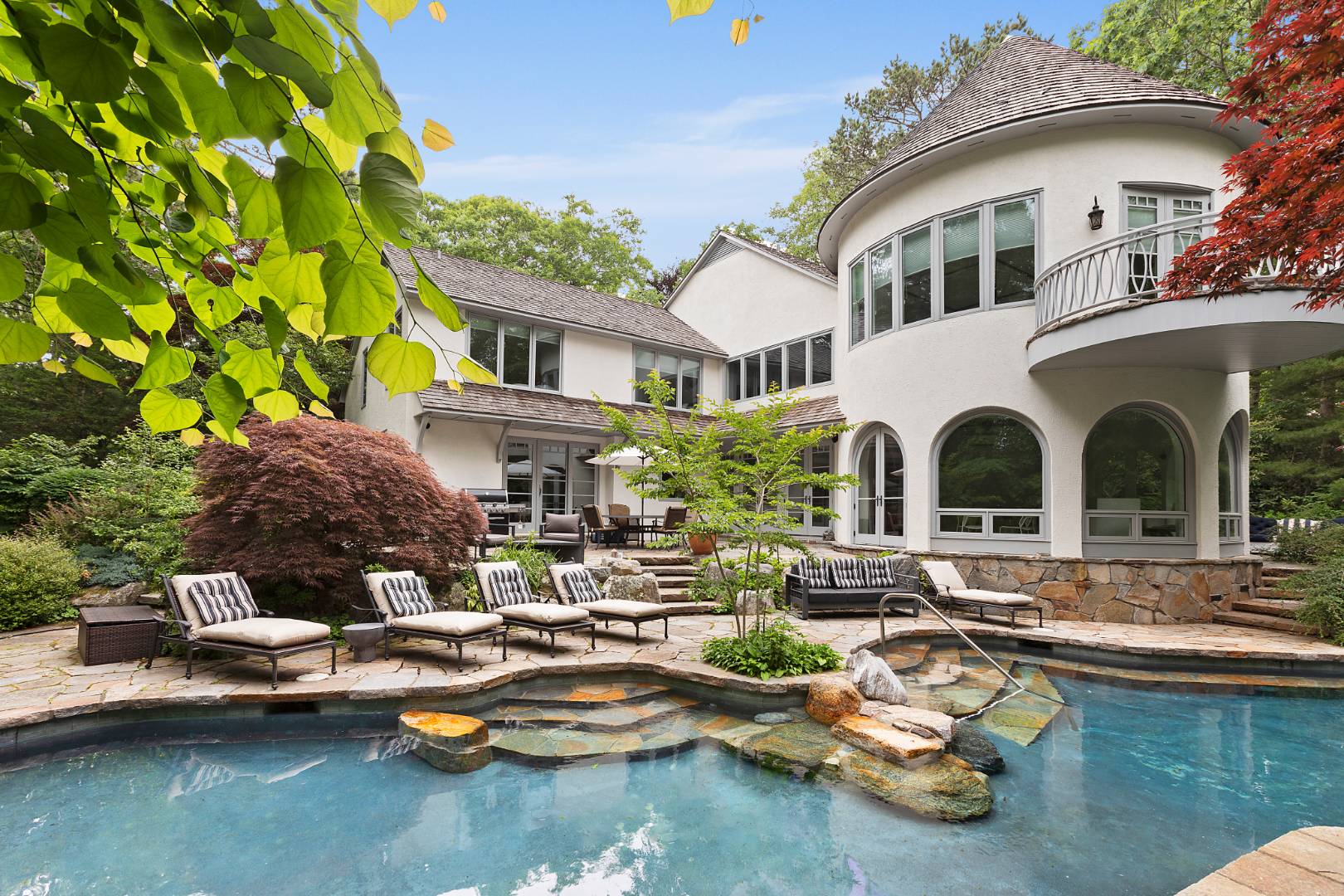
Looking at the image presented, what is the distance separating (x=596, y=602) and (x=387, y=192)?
8.15 metres

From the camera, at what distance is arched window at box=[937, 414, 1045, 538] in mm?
10875

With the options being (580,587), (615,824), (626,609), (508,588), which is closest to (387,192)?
(615,824)

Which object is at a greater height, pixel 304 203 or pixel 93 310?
pixel 304 203

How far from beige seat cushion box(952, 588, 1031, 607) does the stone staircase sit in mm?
3273

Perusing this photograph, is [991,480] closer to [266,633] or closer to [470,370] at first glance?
[266,633]

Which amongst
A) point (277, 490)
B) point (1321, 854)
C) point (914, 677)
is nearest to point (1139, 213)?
point (914, 677)

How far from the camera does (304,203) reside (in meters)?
0.92

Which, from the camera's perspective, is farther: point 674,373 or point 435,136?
point 674,373

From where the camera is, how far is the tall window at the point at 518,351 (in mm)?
15330

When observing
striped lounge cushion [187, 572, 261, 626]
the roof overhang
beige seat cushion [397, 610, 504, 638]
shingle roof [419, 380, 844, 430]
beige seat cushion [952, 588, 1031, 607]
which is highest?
the roof overhang

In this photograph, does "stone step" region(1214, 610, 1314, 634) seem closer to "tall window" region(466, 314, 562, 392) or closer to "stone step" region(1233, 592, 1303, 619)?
"stone step" region(1233, 592, 1303, 619)

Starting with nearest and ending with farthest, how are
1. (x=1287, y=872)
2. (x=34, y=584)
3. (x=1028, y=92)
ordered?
(x=1287, y=872) → (x=34, y=584) → (x=1028, y=92)

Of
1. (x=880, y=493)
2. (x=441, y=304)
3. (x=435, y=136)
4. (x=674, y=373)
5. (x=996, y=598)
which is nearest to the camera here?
(x=441, y=304)

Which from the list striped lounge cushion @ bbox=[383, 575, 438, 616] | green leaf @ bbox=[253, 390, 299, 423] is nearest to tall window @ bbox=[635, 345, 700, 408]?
striped lounge cushion @ bbox=[383, 575, 438, 616]
